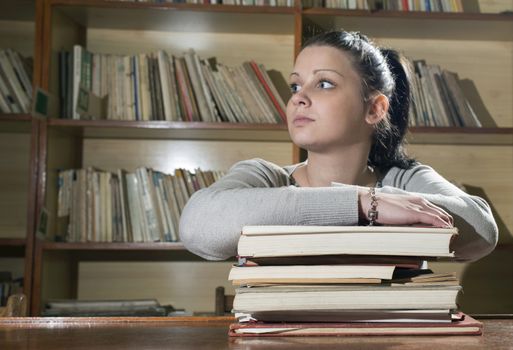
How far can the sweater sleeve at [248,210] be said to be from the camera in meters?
1.11

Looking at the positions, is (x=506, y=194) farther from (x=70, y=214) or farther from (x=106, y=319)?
(x=106, y=319)

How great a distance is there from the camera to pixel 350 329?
85cm

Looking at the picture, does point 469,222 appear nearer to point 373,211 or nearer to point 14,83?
point 373,211

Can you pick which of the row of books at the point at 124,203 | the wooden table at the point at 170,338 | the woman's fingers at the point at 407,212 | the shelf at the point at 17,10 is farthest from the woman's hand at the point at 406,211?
the shelf at the point at 17,10

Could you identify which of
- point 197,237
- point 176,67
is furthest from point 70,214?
point 197,237

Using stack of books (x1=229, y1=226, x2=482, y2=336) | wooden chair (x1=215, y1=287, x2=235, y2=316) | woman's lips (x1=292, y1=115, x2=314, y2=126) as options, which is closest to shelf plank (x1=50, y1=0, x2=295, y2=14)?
wooden chair (x1=215, y1=287, x2=235, y2=316)

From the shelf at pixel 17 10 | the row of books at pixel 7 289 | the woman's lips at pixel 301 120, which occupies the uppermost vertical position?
the shelf at pixel 17 10

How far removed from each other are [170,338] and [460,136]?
2073 mm

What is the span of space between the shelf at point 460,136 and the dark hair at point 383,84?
77 centimetres

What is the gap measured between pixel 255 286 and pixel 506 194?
2.30 meters

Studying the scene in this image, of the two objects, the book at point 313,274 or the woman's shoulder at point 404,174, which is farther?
the woman's shoulder at point 404,174

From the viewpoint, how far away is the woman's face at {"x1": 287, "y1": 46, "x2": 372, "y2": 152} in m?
1.53

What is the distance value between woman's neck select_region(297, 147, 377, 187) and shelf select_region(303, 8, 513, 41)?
3.39ft

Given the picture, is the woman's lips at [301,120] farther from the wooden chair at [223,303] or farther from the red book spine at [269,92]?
the red book spine at [269,92]
